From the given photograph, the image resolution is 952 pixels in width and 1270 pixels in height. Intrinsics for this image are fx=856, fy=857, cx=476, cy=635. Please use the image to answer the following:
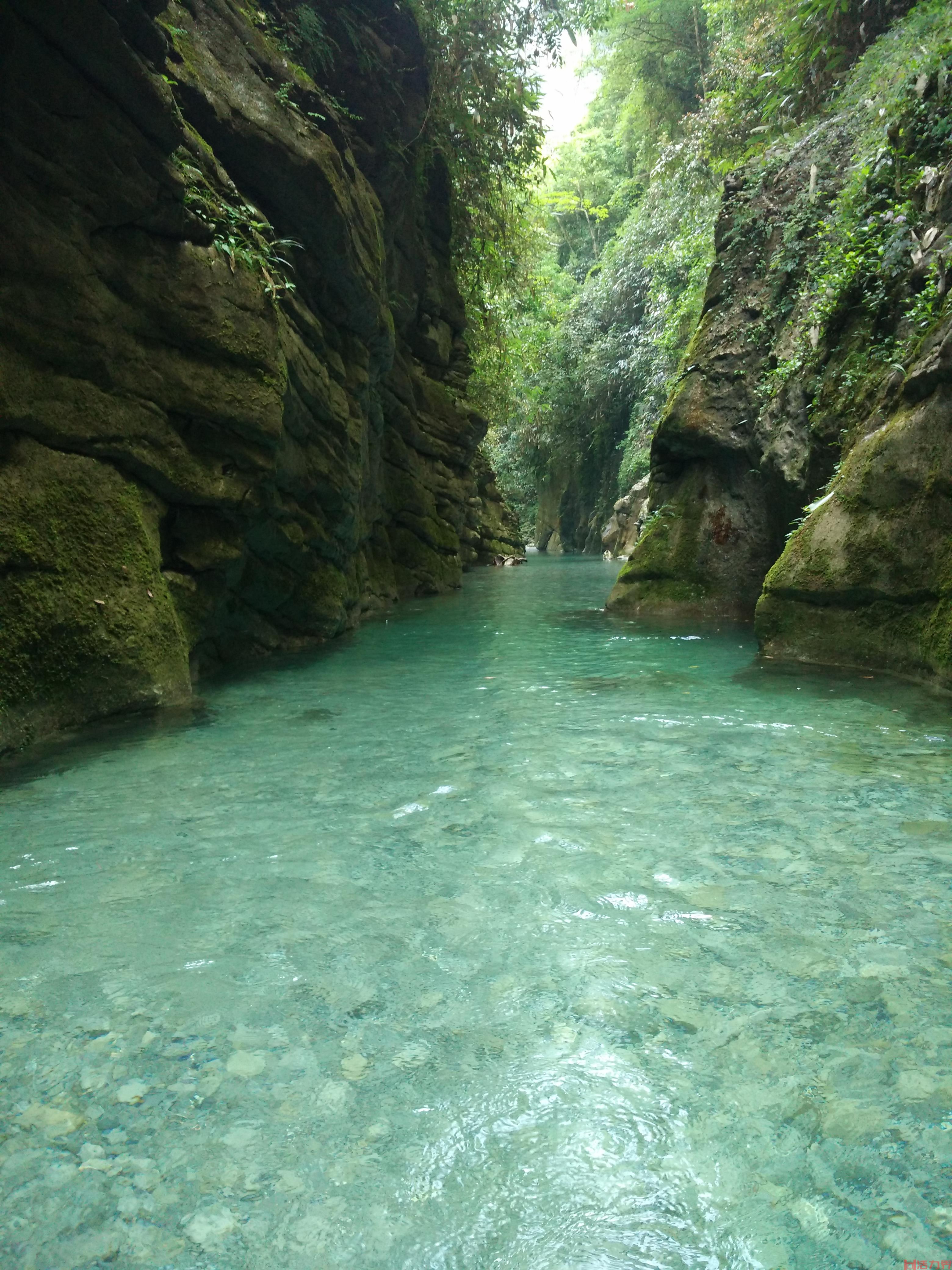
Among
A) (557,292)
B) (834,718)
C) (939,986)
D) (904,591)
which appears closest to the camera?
(939,986)

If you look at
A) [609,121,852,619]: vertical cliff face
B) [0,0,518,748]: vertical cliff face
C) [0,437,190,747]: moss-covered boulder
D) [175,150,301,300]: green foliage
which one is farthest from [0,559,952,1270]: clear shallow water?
[609,121,852,619]: vertical cliff face

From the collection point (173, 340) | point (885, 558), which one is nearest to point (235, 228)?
point (173, 340)

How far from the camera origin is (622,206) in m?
32.1

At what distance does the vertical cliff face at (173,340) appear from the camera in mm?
4680

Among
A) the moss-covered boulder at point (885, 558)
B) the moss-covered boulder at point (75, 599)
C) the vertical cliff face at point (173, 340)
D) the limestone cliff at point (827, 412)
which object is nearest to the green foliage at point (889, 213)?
the limestone cliff at point (827, 412)

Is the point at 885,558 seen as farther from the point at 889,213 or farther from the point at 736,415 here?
the point at 736,415

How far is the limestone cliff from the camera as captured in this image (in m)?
5.95

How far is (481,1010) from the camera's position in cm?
217

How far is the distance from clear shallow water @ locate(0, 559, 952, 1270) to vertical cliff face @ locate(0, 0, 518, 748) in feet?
3.67

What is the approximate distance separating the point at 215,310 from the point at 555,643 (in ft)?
15.1

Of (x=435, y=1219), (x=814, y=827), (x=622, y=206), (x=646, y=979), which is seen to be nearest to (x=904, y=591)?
(x=814, y=827)

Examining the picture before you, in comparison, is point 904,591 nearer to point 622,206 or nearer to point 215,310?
point 215,310

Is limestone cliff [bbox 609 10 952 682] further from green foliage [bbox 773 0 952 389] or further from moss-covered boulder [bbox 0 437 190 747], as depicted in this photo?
moss-covered boulder [bbox 0 437 190 747]

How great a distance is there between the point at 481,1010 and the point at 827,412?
7263 millimetres
